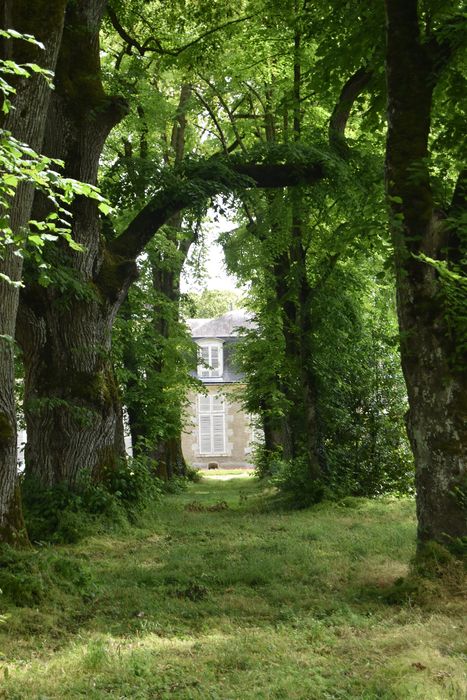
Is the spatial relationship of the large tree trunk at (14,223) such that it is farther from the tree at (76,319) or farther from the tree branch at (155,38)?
the tree branch at (155,38)

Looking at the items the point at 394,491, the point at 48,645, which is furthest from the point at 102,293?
the point at 394,491

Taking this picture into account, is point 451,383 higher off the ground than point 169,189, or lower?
lower

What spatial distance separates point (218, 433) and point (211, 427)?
1.85 ft

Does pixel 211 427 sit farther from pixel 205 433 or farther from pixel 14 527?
pixel 14 527

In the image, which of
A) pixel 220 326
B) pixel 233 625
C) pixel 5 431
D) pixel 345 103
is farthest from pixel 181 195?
pixel 220 326

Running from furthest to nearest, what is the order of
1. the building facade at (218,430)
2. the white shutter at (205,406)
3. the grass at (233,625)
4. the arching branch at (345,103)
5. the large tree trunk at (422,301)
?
the white shutter at (205,406) → the building facade at (218,430) → the arching branch at (345,103) → the large tree trunk at (422,301) → the grass at (233,625)

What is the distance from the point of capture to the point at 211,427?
4438 cm

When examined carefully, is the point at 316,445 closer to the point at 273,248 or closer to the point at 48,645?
the point at 273,248

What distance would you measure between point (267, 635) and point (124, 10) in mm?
13044

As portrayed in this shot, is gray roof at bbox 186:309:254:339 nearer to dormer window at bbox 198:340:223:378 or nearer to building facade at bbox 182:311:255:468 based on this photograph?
dormer window at bbox 198:340:223:378

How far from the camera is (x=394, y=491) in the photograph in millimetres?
16781

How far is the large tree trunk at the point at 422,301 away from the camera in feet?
23.9

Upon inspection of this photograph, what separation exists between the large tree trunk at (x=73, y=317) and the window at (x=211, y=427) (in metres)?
32.1

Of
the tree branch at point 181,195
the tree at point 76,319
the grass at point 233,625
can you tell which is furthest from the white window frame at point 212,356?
the grass at point 233,625
